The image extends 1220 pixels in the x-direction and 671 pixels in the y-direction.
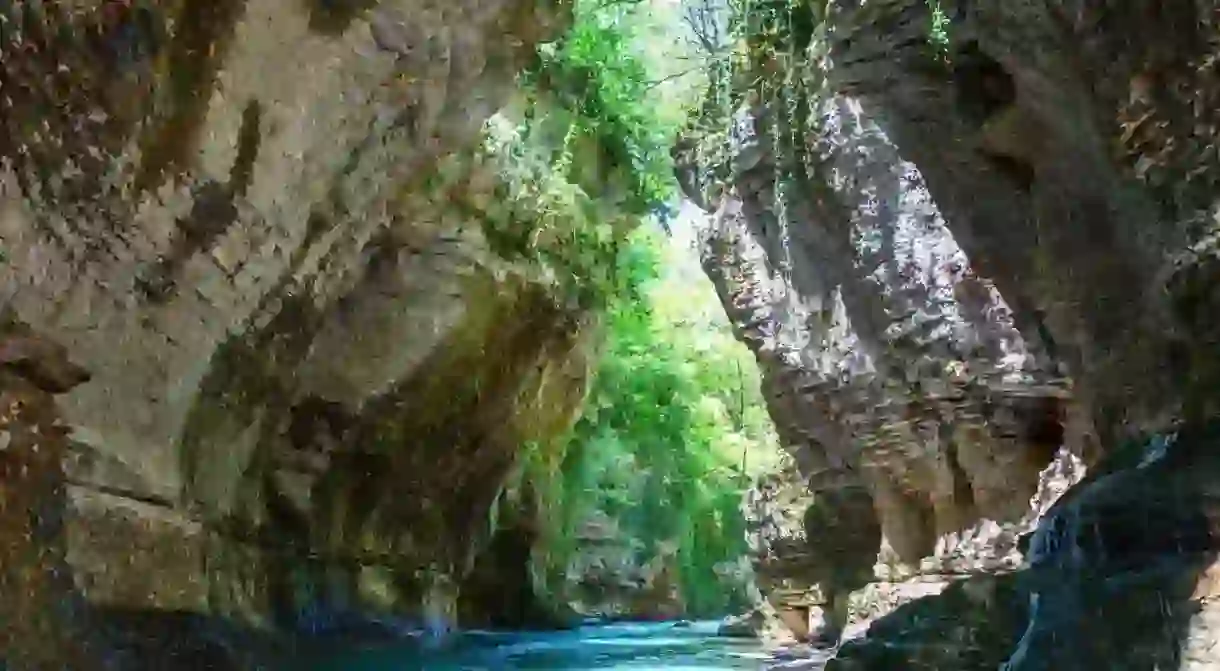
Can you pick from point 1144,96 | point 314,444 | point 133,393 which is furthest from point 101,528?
point 1144,96

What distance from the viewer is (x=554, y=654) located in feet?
41.8

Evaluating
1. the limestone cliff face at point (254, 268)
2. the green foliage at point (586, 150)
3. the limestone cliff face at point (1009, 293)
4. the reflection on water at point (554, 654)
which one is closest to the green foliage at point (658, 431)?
the green foliage at point (586, 150)

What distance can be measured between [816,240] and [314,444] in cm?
545

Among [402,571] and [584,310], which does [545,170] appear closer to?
[584,310]

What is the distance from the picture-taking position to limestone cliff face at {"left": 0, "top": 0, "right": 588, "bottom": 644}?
18.7ft

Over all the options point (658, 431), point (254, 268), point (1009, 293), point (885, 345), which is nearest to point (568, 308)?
point (885, 345)

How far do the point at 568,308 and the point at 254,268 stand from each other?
611cm

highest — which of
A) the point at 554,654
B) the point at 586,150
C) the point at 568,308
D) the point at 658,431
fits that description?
the point at 586,150

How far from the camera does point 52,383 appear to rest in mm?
4773

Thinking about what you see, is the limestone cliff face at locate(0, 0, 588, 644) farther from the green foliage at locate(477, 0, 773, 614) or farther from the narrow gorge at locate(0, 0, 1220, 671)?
the green foliage at locate(477, 0, 773, 614)

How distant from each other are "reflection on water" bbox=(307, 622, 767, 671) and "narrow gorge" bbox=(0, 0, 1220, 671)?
18 centimetres

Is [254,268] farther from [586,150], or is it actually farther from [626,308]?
[626,308]

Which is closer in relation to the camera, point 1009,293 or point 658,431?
point 1009,293

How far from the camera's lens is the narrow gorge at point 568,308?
4711 millimetres
